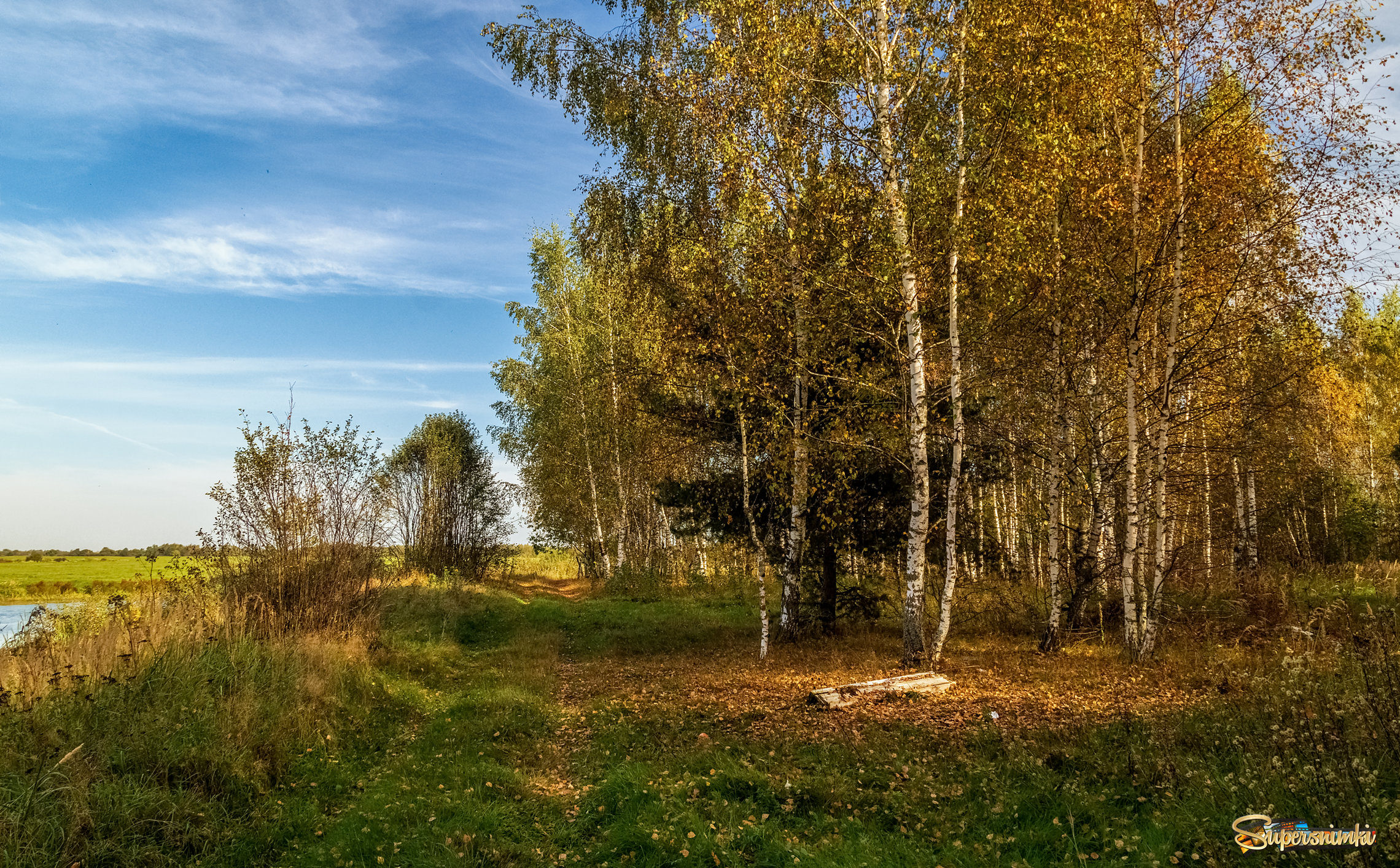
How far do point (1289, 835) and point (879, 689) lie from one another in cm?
619

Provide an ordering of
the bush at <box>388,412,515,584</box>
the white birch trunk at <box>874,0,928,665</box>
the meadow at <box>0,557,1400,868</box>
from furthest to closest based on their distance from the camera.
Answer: the bush at <box>388,412,515,584</box>, the white birch trunk at <box>874,0,928,665</box>, the meadow at <box>0,557,1400,868</box>

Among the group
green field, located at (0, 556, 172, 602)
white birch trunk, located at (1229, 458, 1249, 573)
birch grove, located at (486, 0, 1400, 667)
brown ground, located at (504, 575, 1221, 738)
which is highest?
birch grove, located at (486, 0, 1400, 667)

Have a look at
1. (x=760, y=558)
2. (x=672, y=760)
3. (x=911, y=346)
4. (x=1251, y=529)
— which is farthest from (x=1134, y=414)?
(x=1251, y=529)

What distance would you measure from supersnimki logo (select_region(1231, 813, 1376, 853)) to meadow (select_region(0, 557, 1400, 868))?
0.32 ft

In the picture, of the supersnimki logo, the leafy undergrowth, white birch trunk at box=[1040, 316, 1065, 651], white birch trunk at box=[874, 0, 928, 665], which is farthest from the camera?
white birch trunk at box=[1040, 316, 1065, 651]

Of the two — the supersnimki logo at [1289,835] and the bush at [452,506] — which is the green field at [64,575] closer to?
the bush at [452,506]

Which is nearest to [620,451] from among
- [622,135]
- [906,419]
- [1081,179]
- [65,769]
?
[622,135]

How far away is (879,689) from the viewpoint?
36.5 ft

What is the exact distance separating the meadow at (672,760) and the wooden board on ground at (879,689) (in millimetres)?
266

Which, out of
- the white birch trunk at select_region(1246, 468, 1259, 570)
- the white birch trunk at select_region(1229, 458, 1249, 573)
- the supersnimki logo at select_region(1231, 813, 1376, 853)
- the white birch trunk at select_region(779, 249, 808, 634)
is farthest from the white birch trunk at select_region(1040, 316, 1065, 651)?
the white birch trunk at select_region(1246, 468, 1259, 570)

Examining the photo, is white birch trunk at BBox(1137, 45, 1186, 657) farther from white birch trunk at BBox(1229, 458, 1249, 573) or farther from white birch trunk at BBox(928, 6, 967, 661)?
white birch trunk at BBox(1229, 458, 1249, 573)

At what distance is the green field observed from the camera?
1429 cm

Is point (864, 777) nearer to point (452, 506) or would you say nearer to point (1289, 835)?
point (1289, 835)

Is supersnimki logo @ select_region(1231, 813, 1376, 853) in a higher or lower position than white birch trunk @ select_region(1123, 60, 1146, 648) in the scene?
lower
